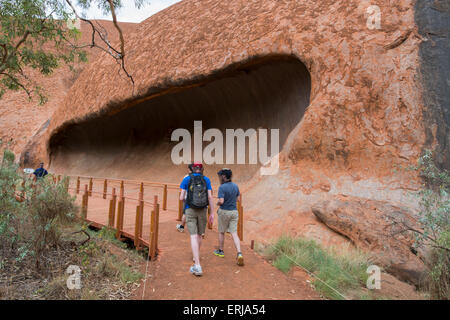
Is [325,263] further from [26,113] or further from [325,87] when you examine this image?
[26,113]

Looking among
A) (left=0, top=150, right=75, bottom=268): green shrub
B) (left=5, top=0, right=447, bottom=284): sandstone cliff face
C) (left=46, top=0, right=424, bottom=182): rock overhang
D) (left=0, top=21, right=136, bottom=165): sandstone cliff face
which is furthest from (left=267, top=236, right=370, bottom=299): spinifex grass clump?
(left=0, top=21, right=136, bottom=165): sandstone cliff face

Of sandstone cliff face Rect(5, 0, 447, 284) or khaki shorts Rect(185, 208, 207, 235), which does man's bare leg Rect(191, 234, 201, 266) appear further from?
A: sandstone cliff face Rect(5, 0, 447, 284)

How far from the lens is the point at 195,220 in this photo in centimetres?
416

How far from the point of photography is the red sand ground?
3.60 metres

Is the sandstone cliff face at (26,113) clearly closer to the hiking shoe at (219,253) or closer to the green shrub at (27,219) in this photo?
the green shrub at (27,219)

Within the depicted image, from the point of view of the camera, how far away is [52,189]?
5305mm

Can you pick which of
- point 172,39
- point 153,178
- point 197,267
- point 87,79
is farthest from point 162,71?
point 197,267

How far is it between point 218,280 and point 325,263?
174 centimetres

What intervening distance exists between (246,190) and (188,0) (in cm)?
1058

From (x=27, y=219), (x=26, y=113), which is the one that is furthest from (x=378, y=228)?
(x=26, y=113)

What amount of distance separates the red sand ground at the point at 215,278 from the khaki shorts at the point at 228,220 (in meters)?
0.49

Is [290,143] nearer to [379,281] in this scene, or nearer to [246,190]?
[246,190]

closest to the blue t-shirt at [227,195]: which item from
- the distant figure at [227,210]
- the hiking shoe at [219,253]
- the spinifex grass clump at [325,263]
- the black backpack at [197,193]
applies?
the distant figure at [227,210]

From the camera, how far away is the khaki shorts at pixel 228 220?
460 centimetres
